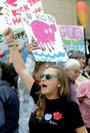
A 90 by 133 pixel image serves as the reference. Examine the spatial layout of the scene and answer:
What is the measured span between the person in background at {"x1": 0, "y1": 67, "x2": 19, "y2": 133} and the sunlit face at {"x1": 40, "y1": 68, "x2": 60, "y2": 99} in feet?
1.84

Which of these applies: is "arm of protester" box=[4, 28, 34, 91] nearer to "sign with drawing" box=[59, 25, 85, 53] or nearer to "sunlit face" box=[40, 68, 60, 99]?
"sunlit face" box=[40, 68, 60, 99]

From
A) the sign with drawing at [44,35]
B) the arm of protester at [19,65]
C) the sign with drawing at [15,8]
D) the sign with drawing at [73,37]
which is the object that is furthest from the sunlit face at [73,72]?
the sign with drawing at [73,37]

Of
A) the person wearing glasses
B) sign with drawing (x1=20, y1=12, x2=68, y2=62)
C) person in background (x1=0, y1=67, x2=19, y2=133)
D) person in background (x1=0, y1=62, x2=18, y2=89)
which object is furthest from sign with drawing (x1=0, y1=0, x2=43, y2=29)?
the person wearing glasses

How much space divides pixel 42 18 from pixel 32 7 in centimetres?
33

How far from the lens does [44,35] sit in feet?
11.6

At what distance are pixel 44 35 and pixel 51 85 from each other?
109 centimetres

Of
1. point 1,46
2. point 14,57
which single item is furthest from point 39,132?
point 1,46

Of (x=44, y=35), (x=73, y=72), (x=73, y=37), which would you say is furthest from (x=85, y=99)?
(x=73, y=37)

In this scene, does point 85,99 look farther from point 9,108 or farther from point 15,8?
point 15,8

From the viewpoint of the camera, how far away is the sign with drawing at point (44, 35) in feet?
11.0

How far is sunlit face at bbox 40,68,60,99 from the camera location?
251 centimetres

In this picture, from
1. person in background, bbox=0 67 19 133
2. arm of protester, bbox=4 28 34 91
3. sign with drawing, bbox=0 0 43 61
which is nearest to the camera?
arm of protester, bbox=4 28 34 91

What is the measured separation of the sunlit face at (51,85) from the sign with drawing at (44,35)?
2.33 feet

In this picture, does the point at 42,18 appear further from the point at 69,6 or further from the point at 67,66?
the point at 69,6
